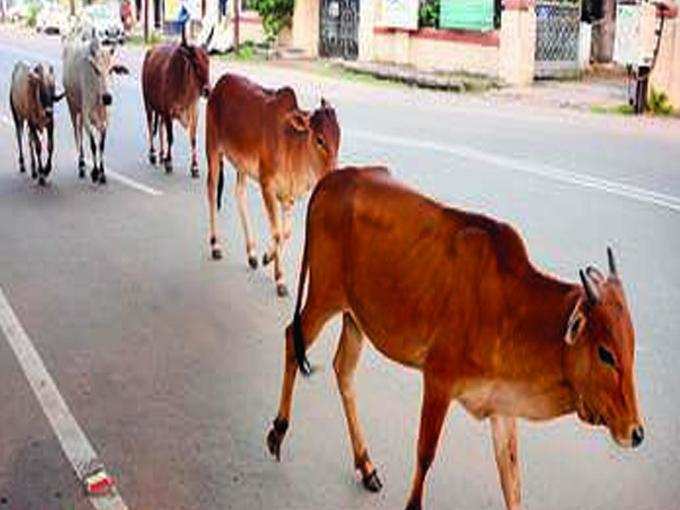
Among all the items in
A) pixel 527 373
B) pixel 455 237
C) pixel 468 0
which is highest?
pixel 468 0

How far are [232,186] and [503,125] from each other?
8.23 metres

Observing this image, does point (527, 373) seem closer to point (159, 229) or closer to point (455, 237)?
point (455, 237)

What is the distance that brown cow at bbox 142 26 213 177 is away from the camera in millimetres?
14688

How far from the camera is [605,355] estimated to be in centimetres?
396

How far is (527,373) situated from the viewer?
14.2ft

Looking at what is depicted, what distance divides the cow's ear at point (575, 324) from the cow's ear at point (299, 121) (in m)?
4.49

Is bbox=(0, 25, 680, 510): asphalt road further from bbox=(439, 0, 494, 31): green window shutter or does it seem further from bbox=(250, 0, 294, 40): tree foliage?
bbox=(250, 0, 294, 40): tree foliage

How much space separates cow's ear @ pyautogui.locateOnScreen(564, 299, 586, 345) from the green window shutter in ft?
88.0

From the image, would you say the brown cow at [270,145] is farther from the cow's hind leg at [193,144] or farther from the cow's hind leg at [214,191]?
the cow's hind leg at [193,144]

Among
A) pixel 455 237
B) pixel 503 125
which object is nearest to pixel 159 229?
pixel 455 237

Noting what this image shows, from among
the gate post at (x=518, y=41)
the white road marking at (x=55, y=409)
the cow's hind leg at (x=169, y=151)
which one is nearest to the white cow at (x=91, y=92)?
the cow's hind leg at (x=169, y=151)

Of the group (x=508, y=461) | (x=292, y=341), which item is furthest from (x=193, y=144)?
(x=508, y=461)

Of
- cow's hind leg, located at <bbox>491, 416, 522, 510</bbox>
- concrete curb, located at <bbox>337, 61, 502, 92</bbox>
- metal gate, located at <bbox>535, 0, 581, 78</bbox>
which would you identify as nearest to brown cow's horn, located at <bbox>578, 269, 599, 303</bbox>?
cow's hind leg, located at <bbox>491, 416, 522, 510</bbox>

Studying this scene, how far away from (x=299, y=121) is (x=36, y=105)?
6485 mm
